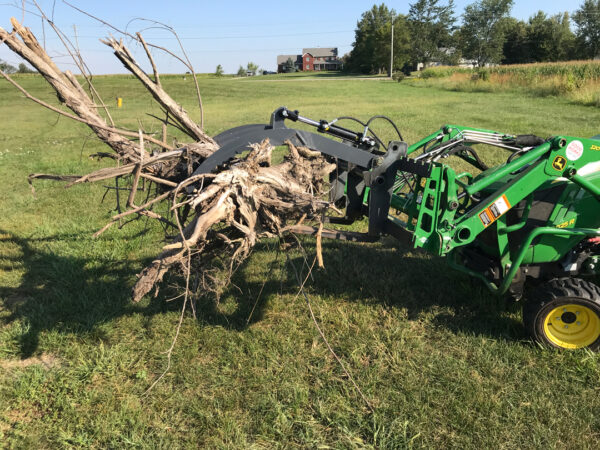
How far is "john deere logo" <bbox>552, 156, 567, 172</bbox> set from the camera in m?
3.10

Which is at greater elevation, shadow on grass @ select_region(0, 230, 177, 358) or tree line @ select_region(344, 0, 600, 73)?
tree line @ select_region(344, 0, 600, 73)

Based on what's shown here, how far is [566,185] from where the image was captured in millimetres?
3424

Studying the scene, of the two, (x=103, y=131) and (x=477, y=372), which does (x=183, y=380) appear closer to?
(x=103, y=131)

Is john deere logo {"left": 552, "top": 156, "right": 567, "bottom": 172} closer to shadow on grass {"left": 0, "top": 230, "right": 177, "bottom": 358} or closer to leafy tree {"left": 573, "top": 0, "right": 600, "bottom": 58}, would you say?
shadow on grass {"left": 0, "top": 230, "right": 177, "bottom": 358}

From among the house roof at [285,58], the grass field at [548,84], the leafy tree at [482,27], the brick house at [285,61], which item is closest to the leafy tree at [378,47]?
the leafy tree at [482,27]

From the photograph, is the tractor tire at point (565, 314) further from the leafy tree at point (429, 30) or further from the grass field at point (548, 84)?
the leafy tree at point (429, 30)

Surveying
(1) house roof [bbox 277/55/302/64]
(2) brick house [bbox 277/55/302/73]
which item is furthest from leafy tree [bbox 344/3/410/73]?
(1) house roof [bbox 277/55/302/64]

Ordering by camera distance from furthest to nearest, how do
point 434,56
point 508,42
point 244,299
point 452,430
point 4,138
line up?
point 434,56
point 508,42
point 4,138
point 244,299
point 452,430

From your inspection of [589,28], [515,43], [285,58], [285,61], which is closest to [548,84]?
[589,28]

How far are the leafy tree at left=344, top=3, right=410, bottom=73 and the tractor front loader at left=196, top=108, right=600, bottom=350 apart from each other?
79.3 meters

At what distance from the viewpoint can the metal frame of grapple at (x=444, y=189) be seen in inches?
118

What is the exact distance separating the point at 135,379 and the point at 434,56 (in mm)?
97713

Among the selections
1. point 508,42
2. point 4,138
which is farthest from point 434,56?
point 4,138

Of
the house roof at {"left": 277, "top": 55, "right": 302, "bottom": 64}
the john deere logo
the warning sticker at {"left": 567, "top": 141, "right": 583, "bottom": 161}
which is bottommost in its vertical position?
the john deere logo
